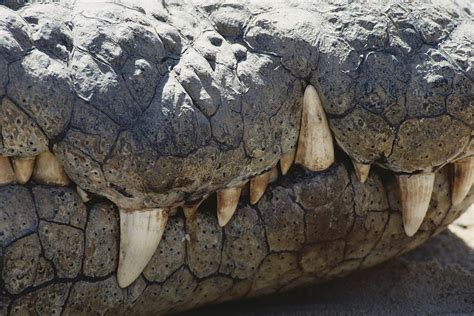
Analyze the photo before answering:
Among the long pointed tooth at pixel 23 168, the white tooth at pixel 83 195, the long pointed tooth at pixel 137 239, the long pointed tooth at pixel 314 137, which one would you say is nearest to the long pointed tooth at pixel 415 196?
the long pointed tooth at pixel 314 137

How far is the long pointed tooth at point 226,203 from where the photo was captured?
7.69 feet

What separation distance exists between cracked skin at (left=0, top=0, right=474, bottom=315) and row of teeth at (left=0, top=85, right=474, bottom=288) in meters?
0.02

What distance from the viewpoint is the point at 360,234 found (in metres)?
2.66

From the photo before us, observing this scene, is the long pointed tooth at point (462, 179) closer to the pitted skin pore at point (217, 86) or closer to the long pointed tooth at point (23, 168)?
the pitted skin pore at point (217, 86)

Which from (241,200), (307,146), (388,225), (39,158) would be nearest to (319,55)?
(307,146)

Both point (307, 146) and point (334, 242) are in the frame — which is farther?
point (334, 242)

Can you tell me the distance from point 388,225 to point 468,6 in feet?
2.53

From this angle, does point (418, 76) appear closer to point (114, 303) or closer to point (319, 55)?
point (319, 55)

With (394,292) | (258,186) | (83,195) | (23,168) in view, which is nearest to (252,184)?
(258,186)

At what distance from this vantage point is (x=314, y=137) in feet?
7.94

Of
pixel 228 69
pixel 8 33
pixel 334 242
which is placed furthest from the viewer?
pixel 334 242

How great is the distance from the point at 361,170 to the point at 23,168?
1.03m

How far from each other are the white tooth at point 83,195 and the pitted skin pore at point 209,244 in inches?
0.6

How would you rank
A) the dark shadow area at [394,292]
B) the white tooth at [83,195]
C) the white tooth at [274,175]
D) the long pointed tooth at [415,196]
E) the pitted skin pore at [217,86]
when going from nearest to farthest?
the pitted skin pore at [217,86]
the white tooth at [83,195]
the white tooth at [274,175]
the long pointed tooth at [415,196]
the dark shadow area at [394,292]
